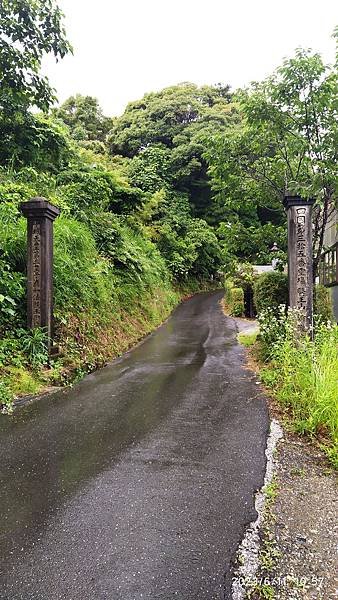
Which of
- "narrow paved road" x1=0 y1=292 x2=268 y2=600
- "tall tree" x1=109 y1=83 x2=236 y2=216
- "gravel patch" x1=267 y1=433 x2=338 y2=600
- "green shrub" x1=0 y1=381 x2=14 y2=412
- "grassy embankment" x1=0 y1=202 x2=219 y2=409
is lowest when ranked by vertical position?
"gravel patch" x1=267 y1=433 x2=338 y2=600

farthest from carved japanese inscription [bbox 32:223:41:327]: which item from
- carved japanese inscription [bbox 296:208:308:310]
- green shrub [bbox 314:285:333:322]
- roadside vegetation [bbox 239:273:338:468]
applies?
green shrub [bbox 314:285:333:322]

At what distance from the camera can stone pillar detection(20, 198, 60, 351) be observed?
6.30m

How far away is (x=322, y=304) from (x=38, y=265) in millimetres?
5088

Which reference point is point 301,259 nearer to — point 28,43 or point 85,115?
point 28,43

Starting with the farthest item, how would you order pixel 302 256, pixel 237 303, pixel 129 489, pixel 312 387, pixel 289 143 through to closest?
pixel 237 303 < pixel 289 143 < pixel 302 256 < pixel 312 387 < pixel 129 489

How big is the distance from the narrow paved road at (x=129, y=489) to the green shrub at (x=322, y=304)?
229 cm

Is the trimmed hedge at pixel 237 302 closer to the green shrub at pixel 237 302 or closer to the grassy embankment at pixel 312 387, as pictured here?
the green shrub at pixel 237 302

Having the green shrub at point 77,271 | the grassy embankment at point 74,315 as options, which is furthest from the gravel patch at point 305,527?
the green shrub at point 77,271

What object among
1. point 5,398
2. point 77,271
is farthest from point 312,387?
point 77,271

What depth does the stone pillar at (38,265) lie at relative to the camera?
6297 mm

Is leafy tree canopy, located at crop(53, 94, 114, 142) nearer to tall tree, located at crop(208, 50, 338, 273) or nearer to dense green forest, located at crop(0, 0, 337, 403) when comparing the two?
dense green forest, located at crop(0, 0, 337, 403)

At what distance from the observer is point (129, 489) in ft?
9.69

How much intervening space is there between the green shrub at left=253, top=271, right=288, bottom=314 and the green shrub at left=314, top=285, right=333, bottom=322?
616mm

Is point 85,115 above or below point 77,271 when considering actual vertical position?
above
